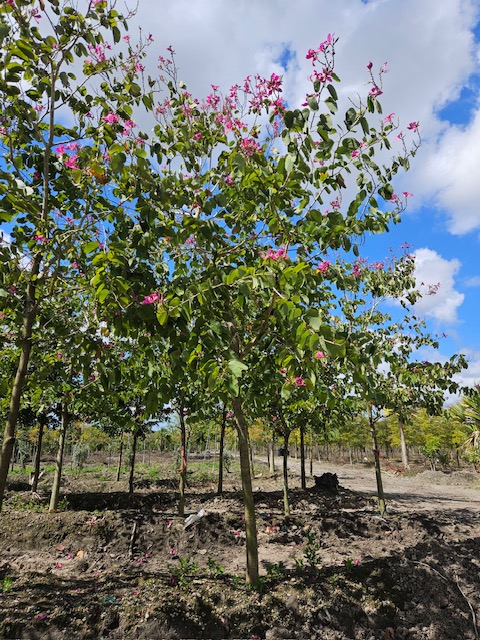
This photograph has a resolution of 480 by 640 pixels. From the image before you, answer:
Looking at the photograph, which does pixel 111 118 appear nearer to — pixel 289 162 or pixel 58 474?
pixel 289 162

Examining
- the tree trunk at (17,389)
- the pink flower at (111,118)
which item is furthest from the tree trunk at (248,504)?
the pink flower at (111,118)

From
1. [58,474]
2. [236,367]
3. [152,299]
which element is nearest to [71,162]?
[152,299]

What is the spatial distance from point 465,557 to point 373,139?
21.9 ft

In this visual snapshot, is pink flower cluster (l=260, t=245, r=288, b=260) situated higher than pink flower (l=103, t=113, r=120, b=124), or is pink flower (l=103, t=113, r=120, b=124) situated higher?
pink flower (l=103, t=113, r=120, b=124)

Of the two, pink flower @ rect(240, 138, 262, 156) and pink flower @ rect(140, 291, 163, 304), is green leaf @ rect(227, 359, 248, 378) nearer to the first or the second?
pink flower @ rect(140, 291, 163, 304)

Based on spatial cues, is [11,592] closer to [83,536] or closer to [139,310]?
[83,536]

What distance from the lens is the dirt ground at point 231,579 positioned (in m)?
4.40

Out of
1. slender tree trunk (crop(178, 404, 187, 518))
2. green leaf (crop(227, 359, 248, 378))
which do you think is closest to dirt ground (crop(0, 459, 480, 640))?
slender tree trunk (crop(178, 404, 187, 518))

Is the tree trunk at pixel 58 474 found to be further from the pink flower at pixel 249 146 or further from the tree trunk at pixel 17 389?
the pink flower at pixel 249 146

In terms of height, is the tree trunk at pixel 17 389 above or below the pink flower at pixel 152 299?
below

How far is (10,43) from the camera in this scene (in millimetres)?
2893

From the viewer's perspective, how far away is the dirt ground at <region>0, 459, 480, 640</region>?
440 cm

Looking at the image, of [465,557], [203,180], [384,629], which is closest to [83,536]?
[384,629]

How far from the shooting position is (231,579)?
19.0 ft
